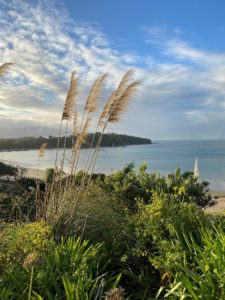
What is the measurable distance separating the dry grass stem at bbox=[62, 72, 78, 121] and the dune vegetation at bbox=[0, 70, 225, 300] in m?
0.01

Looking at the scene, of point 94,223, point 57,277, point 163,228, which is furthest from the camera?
point 94,223

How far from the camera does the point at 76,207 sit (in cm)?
464

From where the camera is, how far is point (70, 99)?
540 cm

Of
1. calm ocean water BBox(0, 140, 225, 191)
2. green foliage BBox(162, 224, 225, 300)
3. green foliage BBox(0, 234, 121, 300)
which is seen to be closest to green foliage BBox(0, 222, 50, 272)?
green foliage BBox(0, 234, 121, 300)

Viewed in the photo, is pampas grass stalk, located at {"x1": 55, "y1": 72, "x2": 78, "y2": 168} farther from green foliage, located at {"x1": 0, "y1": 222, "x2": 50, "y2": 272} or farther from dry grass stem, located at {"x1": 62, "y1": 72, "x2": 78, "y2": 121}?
green foliage, located at {"x1": 0, "y1": 222, "x2": 50, "y2": 272}

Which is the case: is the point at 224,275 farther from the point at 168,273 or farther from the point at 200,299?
the point at 168,273

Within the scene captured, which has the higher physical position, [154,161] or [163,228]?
[163,228]

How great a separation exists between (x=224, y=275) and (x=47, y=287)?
117 cm

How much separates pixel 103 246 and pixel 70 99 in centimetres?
226

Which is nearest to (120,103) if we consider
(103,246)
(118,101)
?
(118,101)

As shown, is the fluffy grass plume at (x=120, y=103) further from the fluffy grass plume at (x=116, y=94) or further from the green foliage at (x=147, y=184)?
the green foliage at (x=147, y=184)

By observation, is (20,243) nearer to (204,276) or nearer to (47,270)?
(47,270)

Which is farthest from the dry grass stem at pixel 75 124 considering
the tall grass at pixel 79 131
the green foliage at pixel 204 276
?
the green foliage at pixel 204 276

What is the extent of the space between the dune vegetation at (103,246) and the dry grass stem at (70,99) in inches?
0.5
